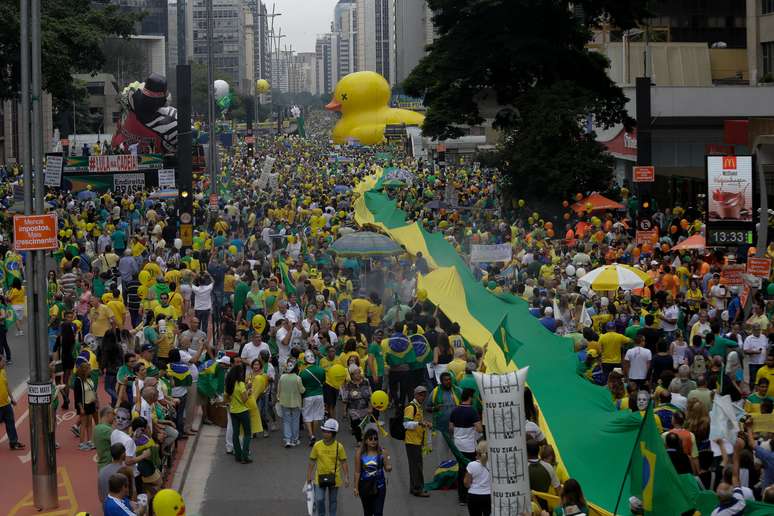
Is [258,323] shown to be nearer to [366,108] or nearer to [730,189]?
[730,189]

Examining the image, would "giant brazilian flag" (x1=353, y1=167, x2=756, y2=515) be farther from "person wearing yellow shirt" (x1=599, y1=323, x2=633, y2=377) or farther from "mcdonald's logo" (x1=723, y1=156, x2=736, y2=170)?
"mcdonald's logo" (x1=723, y1=156, x2=736, y2=170)

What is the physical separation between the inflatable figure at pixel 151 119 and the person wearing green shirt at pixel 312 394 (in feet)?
153

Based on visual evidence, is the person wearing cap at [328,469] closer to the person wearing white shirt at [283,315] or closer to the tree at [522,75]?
the person wearing white shirt at [283,315]

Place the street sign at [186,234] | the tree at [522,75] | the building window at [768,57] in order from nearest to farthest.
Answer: the street sign at [186,234] → the tree at [522,75] → the building window at [768,57]

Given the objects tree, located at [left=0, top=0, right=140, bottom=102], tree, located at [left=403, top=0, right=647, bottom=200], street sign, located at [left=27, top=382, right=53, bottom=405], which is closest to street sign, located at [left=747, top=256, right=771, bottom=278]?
street sign, located at [left=27, top=382, right=53, bottom=405]

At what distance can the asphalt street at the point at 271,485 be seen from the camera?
13.2 m

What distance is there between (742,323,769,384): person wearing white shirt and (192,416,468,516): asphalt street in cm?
414

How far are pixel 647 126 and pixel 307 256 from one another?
12.3 meters

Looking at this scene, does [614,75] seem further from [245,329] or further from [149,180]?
[245,329]

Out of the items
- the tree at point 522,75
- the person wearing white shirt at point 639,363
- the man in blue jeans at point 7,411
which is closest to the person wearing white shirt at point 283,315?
the man in blue jeans at point 7,411

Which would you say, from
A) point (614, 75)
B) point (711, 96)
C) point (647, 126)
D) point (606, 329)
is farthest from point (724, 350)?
point (614, 75)

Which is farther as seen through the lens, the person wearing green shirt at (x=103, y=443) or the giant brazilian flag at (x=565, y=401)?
the person wearing green shirt at (x=103, y=443)

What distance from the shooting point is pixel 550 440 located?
1184 cm

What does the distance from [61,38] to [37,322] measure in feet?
97.1
